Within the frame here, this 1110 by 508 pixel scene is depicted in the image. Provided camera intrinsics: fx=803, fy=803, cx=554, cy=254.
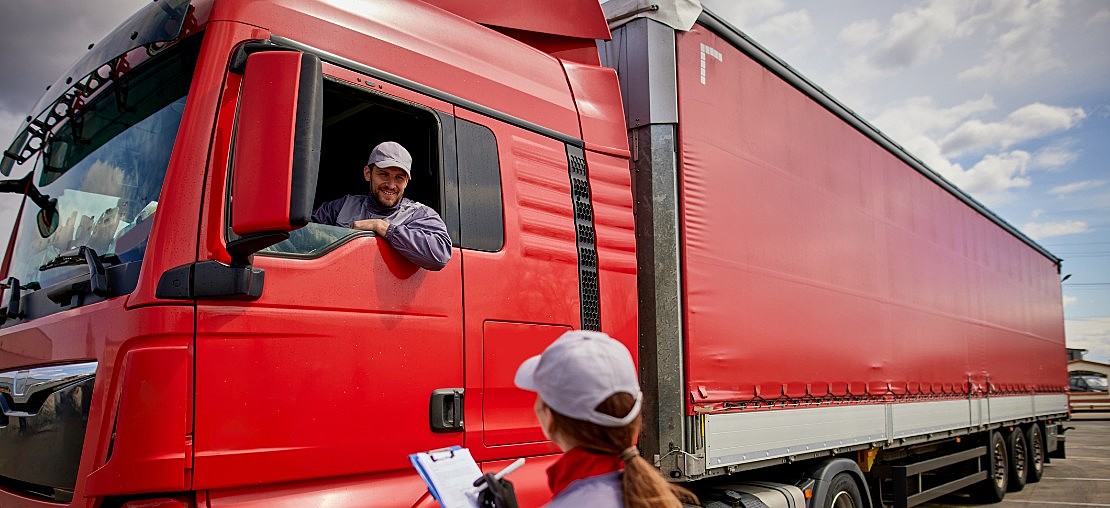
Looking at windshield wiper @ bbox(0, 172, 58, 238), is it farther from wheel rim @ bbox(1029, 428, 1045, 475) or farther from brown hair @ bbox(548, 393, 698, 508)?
wheel rim @ bbox(1029, 428, 1045, 475)

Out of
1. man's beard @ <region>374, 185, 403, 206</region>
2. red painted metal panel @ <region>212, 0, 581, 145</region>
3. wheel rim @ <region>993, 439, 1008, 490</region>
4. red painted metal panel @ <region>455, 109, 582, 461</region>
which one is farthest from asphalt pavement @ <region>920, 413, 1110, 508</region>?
man's beard @ <region>374, 185, 403, 206</region>

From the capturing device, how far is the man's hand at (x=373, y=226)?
9.00 feet

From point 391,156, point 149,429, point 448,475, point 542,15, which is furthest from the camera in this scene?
point 542,15

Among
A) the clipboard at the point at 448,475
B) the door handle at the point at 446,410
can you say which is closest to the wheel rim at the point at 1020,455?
the door handle at the point at 446,410

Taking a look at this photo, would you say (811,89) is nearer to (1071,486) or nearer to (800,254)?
(800,254)

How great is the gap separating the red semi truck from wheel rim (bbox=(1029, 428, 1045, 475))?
7.32 m

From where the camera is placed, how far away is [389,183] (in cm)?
300

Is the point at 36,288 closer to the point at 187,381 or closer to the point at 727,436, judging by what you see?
the point at 187,381

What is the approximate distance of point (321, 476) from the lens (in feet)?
8.13

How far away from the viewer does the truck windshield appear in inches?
99.7

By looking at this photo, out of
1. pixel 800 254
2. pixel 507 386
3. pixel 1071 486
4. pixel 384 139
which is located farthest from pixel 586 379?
pixel 1071 486

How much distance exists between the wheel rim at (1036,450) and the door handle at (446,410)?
10.8 m

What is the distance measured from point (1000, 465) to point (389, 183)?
9603 mm

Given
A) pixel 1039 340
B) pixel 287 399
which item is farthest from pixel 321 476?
pixel 1039 340
